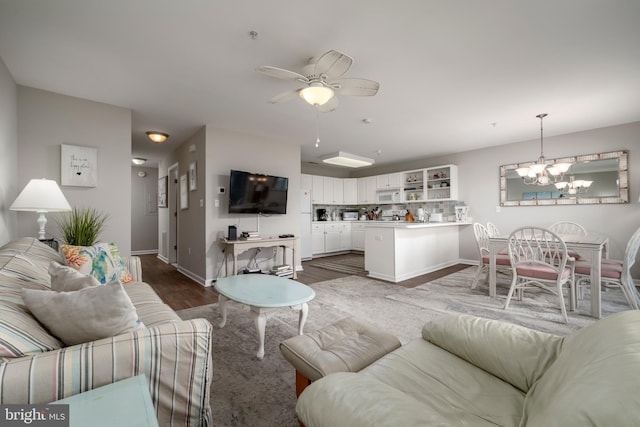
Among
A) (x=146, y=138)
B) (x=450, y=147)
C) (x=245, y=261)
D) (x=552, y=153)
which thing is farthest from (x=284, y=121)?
(x=552, y=153)

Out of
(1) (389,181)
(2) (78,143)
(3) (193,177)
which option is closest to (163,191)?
(3) (193,177)

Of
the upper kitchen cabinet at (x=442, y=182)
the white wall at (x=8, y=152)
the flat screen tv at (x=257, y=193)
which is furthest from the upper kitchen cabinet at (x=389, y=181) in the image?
the white wall at (x=8, y=152)

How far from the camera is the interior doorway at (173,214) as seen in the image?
5535 millimetres

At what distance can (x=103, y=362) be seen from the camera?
0.88 meters

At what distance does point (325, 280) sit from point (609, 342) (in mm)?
3763

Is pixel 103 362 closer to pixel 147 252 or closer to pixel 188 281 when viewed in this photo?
pixel 188 281

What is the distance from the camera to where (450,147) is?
5.54m

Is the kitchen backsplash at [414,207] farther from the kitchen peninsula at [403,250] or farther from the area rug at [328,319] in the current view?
the area rug at [328,319]

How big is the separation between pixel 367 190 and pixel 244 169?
418 cm

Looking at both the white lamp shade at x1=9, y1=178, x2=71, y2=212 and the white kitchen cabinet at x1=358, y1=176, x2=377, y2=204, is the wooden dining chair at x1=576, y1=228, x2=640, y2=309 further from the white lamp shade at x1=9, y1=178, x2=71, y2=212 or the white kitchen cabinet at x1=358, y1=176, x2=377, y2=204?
the white lamp shade at x1=9, y1=178, x2=71, y2=212

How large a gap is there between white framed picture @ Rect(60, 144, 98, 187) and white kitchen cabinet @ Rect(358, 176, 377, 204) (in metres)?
6.05

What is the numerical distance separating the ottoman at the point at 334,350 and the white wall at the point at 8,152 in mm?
2982

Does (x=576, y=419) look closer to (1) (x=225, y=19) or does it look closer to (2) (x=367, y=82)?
(2) (x=367, y=82)

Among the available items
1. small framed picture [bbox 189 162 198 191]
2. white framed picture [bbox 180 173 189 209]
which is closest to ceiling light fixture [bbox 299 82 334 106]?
small framed picture [bbox 189 162 198 191]
